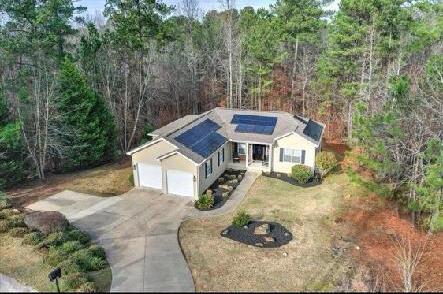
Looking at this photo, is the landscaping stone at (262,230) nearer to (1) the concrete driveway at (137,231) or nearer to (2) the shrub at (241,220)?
(2) the shrub at (241,220)

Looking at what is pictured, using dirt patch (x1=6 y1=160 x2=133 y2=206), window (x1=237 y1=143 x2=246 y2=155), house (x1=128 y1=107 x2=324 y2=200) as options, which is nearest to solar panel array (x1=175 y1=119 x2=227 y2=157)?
house (x1=128 y1=107 x2=324 y2=200)

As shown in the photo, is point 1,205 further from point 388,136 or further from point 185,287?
point 388,136

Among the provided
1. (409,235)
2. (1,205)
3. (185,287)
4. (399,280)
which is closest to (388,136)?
(409,235)

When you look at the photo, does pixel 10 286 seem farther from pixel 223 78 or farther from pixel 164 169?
pixel 223 78

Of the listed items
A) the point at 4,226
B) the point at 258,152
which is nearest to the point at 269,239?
the point at 258,152

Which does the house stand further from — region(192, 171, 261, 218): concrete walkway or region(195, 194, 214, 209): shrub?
region(192, 171, 261, 218): concrete walkway

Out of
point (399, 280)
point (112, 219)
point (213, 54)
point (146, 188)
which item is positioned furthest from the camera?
point (213, 54)
